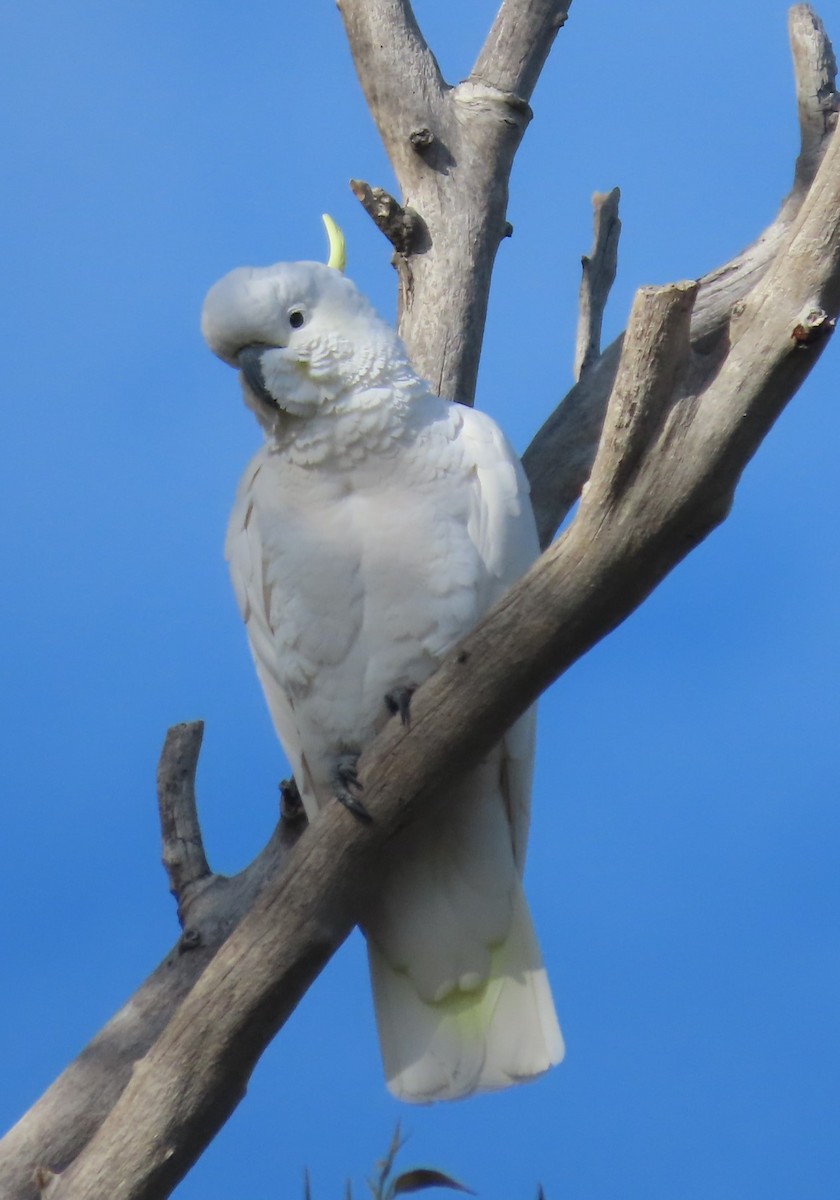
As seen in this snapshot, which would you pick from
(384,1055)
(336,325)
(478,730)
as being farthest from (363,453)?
(384,1055)

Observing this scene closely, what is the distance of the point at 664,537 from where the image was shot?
5.73ft

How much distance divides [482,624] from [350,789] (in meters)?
0.33

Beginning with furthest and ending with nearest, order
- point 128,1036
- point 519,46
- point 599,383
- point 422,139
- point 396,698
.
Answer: point 519,46, point 422,139, point 599,383, point 128,1036, point 396,698

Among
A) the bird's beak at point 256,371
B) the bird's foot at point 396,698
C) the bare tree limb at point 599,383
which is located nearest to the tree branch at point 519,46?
the bare tree limb at point 599,383

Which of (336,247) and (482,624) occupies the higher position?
(336,247)

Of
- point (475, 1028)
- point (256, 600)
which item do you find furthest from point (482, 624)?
point (475, 1028)

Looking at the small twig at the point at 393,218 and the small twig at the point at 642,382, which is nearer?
the small twig at the point at 642,382

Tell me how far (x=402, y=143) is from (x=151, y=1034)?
1.84 meters

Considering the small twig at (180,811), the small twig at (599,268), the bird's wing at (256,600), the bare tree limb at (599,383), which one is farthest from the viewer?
the small twig at (599,268)

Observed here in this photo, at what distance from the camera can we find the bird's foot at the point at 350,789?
2002 millimetres

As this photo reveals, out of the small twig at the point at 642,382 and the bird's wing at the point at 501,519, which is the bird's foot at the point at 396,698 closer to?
the bird's wing at the point at 501,519

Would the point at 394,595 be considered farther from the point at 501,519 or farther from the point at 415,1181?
the point at 415,1181

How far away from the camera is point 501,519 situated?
2285 mm

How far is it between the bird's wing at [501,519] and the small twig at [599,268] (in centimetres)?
68
